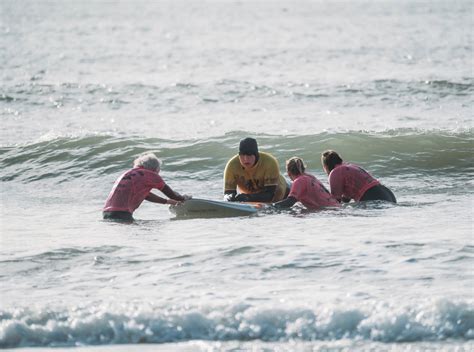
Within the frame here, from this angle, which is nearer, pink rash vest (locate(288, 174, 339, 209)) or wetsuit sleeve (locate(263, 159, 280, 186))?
pink rash vest (locate(288, 174, 339, 209))

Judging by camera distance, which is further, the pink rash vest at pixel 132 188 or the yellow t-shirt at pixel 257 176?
the yellow t-shirt at pixel 257 176

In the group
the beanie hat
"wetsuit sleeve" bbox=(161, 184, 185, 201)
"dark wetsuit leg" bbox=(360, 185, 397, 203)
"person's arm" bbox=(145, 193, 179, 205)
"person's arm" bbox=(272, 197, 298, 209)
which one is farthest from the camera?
the beanie hat

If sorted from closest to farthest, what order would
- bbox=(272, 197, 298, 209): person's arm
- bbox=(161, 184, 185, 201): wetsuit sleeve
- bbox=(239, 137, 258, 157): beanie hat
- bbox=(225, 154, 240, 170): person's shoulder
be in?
bbox=(272, 197, 298, 209): person's arm
bbox=(161, 184, 185, 201): wetsuit sleeve
bbox=(239, 137, 258, 157): beanie hat
bbox=(225, 154, 240, 170): person's shoulder

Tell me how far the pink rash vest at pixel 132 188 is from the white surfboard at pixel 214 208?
1.59 feet

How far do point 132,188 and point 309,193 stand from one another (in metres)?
2.30

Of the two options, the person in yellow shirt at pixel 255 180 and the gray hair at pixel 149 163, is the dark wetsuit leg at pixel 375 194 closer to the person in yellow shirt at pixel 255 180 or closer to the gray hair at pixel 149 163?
the person in yellow shirt at pixel 255 180

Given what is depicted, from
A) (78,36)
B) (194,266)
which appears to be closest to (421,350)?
(194,266)

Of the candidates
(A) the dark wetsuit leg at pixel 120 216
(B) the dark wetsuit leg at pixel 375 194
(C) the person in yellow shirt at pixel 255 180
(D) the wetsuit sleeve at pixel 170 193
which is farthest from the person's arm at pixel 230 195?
(B) the dark wetsuit leg at pixel 375 194

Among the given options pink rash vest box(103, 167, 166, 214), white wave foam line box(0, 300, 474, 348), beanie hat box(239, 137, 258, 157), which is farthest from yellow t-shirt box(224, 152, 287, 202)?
white wave foam line box(0, 300, 474, 348)

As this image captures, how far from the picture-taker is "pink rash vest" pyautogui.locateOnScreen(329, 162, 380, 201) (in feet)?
41.9

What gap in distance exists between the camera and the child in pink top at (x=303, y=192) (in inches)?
490

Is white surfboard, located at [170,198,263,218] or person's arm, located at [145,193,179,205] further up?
person's arm, located at [145,193,179,205]

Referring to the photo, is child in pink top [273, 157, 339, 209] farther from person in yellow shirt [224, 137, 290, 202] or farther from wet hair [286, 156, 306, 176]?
person in yellow shirt [224, 137, 290, 202]

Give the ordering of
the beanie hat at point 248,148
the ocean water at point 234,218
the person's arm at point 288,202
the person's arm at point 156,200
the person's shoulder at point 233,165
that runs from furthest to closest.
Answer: the person's shoulder at point 233,165, the beanie hat at point 248,148, the person's arm at point 156,200, the person's arm at point 288,202, the ocean water at point 234,218
